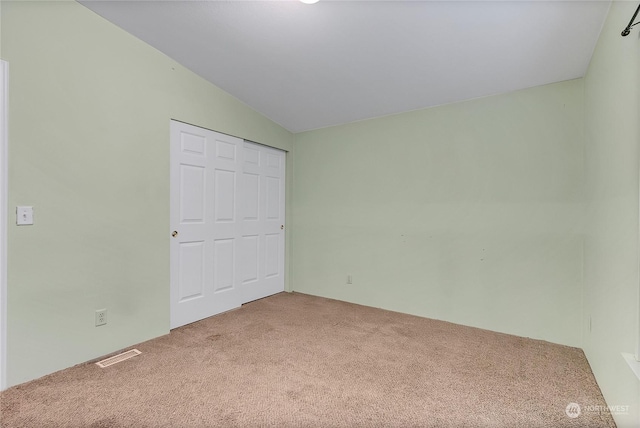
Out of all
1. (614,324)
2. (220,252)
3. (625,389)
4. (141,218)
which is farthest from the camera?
(220,252)

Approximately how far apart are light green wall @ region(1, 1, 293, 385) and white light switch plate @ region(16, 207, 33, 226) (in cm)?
4

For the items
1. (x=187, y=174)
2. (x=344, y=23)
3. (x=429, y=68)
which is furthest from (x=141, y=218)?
(x=429, y=68)

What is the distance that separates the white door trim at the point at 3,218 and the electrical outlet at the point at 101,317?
485 millimetres

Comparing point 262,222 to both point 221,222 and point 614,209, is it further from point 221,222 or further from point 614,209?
point 614,209

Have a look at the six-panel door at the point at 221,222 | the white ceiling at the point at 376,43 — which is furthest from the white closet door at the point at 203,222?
the white ceiling at the point at 376,43

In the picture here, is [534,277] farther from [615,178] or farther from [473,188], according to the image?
[615,178]

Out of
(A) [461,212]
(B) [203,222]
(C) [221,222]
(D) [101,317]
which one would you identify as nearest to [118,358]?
(D) [101,317]

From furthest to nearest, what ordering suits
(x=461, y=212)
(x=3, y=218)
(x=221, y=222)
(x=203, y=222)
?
(x=221, y=222) → (x=203, y=222) → (x=461, y=212) → (x=3, y=218)

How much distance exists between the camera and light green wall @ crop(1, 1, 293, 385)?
1.90 m

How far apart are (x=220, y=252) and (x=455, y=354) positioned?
2413 millimetres

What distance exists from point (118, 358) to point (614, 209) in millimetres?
3388

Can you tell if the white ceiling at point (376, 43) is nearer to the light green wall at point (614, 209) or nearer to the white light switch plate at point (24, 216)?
the light green wall at point (614, 209)

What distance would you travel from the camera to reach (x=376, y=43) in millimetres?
2201

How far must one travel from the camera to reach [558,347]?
7.98 feet
